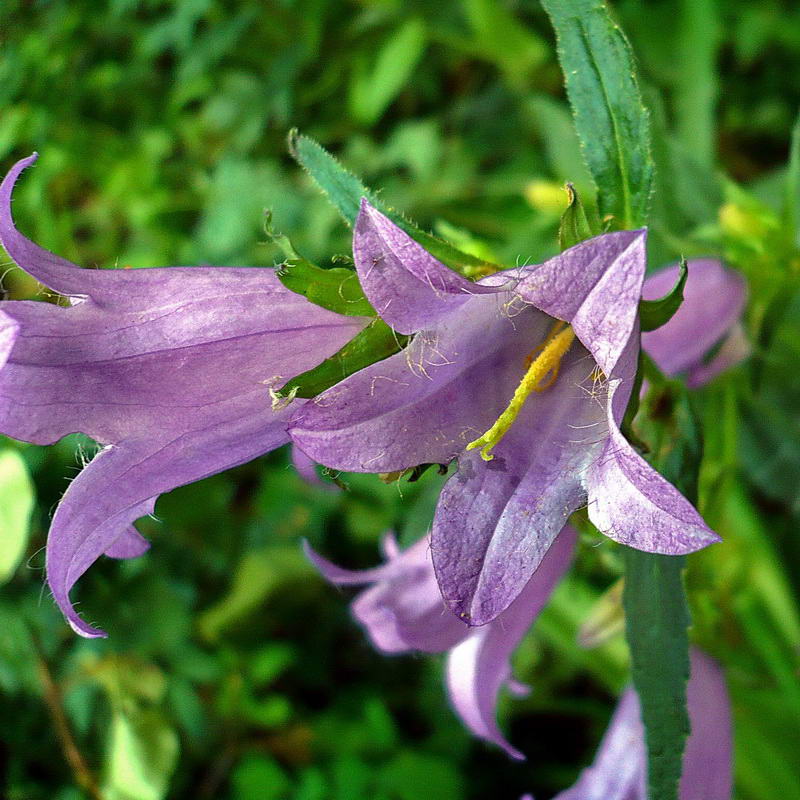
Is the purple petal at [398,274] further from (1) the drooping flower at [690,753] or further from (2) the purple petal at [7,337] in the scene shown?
(1) the drooping flower at [690,753]

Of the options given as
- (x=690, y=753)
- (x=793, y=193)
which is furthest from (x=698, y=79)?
(x=690, y=753)

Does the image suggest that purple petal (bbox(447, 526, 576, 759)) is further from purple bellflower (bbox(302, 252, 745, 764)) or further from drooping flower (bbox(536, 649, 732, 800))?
drooping flower (bbox(536, 649, 732, 800))

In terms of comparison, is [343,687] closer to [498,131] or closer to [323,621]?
[323,621]

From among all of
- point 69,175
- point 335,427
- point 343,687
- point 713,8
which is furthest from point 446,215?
point 335,427

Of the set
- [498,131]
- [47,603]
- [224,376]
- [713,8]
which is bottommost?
[47,603]

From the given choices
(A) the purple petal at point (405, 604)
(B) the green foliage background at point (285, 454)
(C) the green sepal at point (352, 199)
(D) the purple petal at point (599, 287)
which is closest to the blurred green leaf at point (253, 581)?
(B) the green foliage background at point (285, 454)

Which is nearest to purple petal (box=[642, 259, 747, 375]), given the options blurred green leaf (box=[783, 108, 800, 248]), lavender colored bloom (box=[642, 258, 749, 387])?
lavender colored bloom (box=[642, 258, 749, 387])
